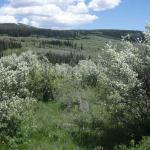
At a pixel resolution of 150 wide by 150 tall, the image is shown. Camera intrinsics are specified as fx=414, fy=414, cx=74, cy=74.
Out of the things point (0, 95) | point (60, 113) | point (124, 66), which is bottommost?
point (60, 113)

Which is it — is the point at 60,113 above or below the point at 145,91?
below

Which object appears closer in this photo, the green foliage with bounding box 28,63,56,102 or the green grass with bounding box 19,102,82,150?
the green grass with bounding box 19,102,82,150

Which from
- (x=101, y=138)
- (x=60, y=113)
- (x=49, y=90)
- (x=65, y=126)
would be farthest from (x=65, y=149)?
(x=49, y=90)

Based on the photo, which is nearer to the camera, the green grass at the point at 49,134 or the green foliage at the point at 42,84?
the green grass at the point at 49,134

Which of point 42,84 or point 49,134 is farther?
point 42,84

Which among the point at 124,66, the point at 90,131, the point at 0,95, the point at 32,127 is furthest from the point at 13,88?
the point at 124,66

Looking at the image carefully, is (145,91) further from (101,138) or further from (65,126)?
(65,126)

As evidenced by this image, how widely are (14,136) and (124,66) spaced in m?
4.52

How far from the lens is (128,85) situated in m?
14.5

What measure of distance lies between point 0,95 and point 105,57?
14.0 ft

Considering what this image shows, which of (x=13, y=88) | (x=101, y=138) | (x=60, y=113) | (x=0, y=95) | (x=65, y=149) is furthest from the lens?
(x=60, y=113)

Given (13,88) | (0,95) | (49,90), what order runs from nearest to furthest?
(0,95)
(13,88)
(49,90)

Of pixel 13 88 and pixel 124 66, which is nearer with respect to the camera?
pixel 124 66

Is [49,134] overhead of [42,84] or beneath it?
beneath
